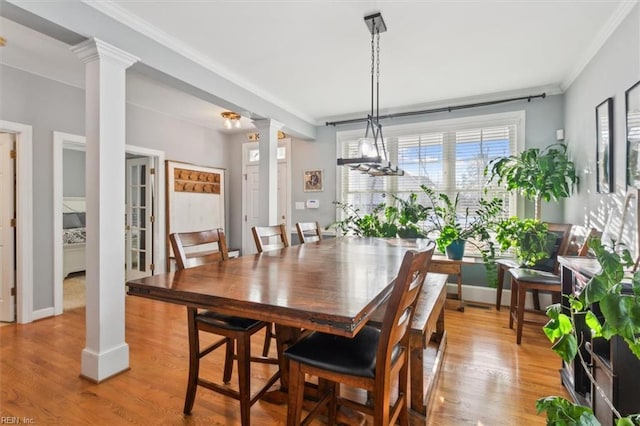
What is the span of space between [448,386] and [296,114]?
366 centimetres

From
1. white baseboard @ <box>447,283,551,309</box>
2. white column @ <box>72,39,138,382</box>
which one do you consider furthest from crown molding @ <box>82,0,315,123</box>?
white baseboard @ <box>447,283,551,309</box>

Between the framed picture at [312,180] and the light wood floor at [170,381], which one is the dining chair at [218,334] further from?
the framed picture at [312,180]

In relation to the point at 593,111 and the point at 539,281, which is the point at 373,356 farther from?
the point at 593,111

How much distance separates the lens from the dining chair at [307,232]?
10.1 feet

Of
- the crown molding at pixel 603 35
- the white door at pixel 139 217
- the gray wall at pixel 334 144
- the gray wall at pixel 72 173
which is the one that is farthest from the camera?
the gray wall at pixel 72 173

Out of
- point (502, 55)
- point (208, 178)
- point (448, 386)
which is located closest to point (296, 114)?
point (208, 178)

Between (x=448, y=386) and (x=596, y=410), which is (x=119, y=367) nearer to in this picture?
(x=448, y=386)

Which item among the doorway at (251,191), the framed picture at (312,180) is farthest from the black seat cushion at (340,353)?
the doorway at (251,191)

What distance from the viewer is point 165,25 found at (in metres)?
2.41

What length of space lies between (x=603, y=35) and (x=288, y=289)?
3081mm

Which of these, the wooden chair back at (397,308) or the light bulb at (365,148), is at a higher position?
the light bulb at (365,148)

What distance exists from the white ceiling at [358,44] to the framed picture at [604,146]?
0.57 meters

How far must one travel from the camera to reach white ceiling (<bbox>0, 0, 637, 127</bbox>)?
222 centimetres

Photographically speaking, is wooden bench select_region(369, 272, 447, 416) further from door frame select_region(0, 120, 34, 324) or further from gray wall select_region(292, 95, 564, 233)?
Answer: door frame select_region(0, 120, 34, 324)
